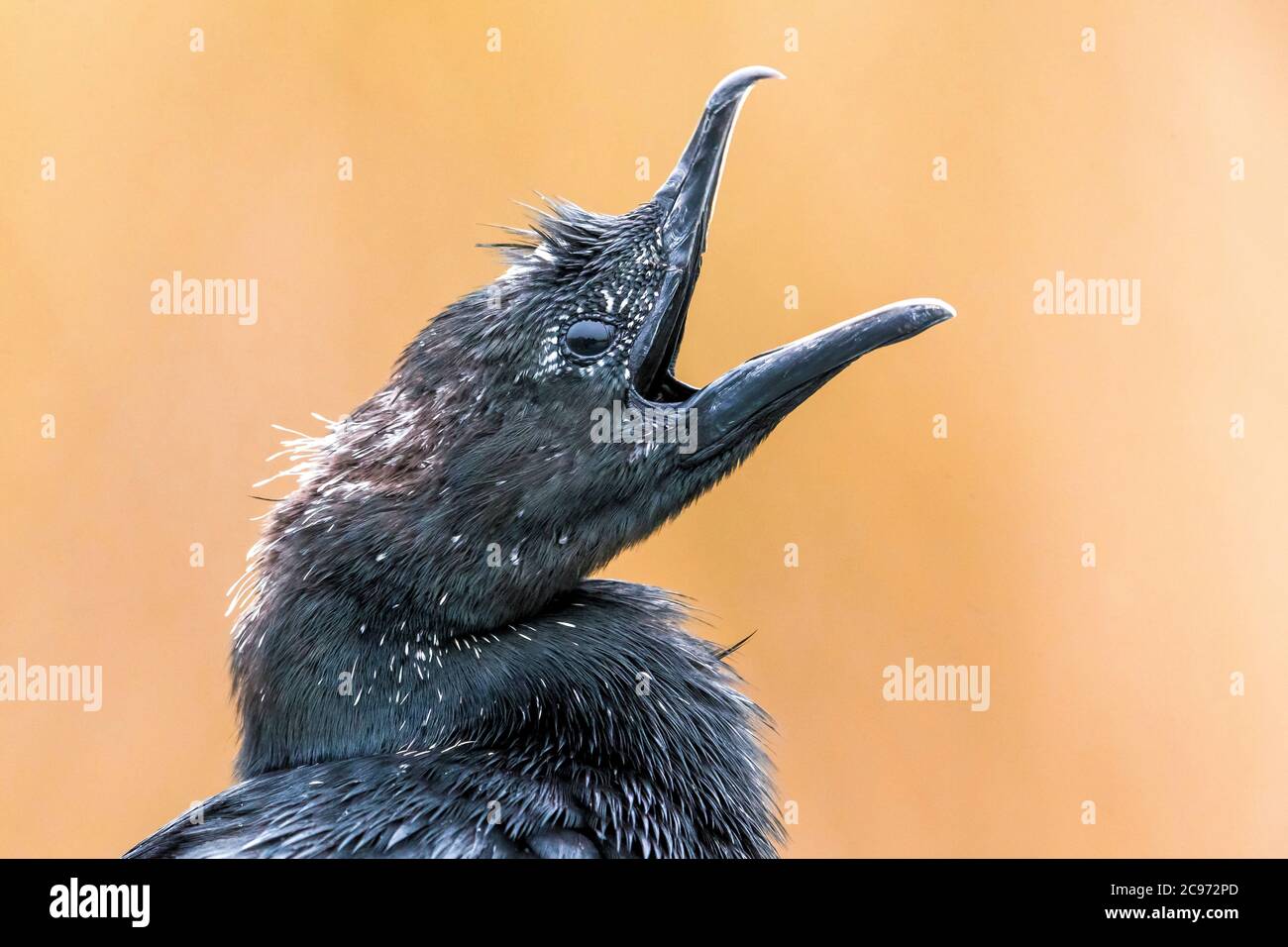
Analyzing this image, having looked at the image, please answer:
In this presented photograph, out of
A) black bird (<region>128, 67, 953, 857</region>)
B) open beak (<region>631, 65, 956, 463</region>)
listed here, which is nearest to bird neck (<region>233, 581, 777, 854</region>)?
black bird (<region>128, 67, 953, 857</region>)

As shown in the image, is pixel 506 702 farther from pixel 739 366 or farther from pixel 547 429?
pixel 739 366

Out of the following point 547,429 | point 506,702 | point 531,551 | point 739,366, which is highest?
point 739,366

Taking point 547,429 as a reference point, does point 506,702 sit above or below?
below

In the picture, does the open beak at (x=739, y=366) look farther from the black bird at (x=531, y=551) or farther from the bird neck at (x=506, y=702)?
the bird neck at (x=506, y=702)

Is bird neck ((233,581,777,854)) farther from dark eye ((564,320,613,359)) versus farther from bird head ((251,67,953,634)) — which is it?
dark eye ((564,320,613,359))

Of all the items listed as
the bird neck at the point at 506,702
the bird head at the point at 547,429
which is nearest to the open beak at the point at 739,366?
the bird head at the point at 547,429

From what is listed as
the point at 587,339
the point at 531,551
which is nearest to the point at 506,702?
the point at 531,551
